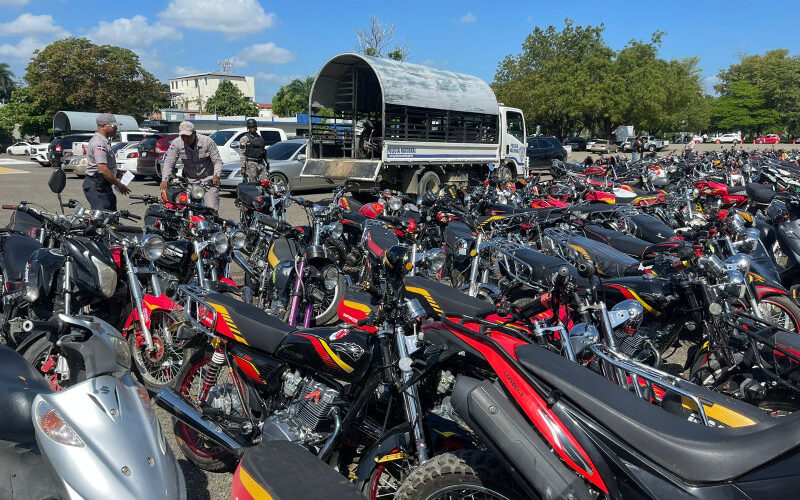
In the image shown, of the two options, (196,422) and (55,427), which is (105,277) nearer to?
(196,422)

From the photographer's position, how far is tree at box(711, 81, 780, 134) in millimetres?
64188

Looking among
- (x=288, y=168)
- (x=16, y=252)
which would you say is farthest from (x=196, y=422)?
(x=288, y=168)

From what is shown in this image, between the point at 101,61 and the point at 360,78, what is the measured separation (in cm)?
3797

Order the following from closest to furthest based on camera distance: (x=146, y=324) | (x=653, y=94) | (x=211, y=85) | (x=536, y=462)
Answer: (x=536, y=462) < (x=146, y=324) < (x=653, y=94) < (x=211, y=85)

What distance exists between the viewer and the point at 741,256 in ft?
12.9

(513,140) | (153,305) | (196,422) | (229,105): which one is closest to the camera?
(196,422)

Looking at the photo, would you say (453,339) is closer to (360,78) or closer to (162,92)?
(360,78)

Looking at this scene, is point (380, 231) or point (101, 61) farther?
point (101, 61)

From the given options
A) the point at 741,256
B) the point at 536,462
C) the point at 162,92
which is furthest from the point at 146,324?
the point at 162,92

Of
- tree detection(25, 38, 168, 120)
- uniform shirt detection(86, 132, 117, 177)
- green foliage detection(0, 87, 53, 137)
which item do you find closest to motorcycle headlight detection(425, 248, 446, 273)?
uniform shirt detection(86, 132, 117, 177)

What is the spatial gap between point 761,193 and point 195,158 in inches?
326

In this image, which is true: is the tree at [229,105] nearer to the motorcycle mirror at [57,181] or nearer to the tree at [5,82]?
the tree at [5,82]

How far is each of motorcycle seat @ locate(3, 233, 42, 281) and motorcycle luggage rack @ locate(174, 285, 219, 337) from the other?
1.89 metres

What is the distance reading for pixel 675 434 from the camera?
1.65 meters
